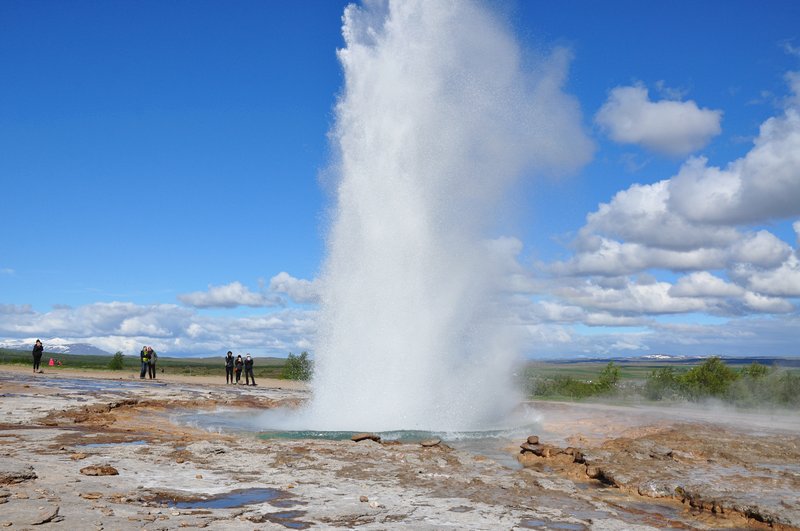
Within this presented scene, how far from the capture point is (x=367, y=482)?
8.64m

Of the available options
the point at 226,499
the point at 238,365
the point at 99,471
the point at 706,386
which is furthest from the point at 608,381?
the point at 99,471

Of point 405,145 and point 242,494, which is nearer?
point 242,494

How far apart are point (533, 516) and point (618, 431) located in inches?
383

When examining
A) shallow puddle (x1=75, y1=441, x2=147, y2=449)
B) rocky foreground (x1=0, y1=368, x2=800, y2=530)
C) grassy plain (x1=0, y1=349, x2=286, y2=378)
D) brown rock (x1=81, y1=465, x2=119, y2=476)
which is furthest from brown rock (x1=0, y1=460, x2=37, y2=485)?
grassy plain (x1=0, y1=349, x2=286, y2=378)

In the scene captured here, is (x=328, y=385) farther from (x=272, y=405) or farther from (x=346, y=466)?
(x=346, y=466)

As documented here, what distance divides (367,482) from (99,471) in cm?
326

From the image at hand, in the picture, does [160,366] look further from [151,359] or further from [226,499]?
[226,499]

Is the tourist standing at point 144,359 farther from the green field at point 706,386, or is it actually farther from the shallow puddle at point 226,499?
the shallow puddle at point 226,499

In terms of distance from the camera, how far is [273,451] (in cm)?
1049

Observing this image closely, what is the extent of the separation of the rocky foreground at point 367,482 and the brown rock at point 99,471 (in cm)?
2

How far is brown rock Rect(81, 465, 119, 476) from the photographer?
8.00 metres

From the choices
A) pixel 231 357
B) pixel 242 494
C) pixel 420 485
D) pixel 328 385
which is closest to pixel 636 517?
pixel 420 485

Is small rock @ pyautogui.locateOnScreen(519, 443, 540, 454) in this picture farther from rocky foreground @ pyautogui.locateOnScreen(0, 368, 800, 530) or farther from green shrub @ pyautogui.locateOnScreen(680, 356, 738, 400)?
green shrub @ pyautogui.locateOnScreen(680, 356, 738, 400)

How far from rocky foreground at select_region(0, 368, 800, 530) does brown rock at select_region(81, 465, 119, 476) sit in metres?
0.02
